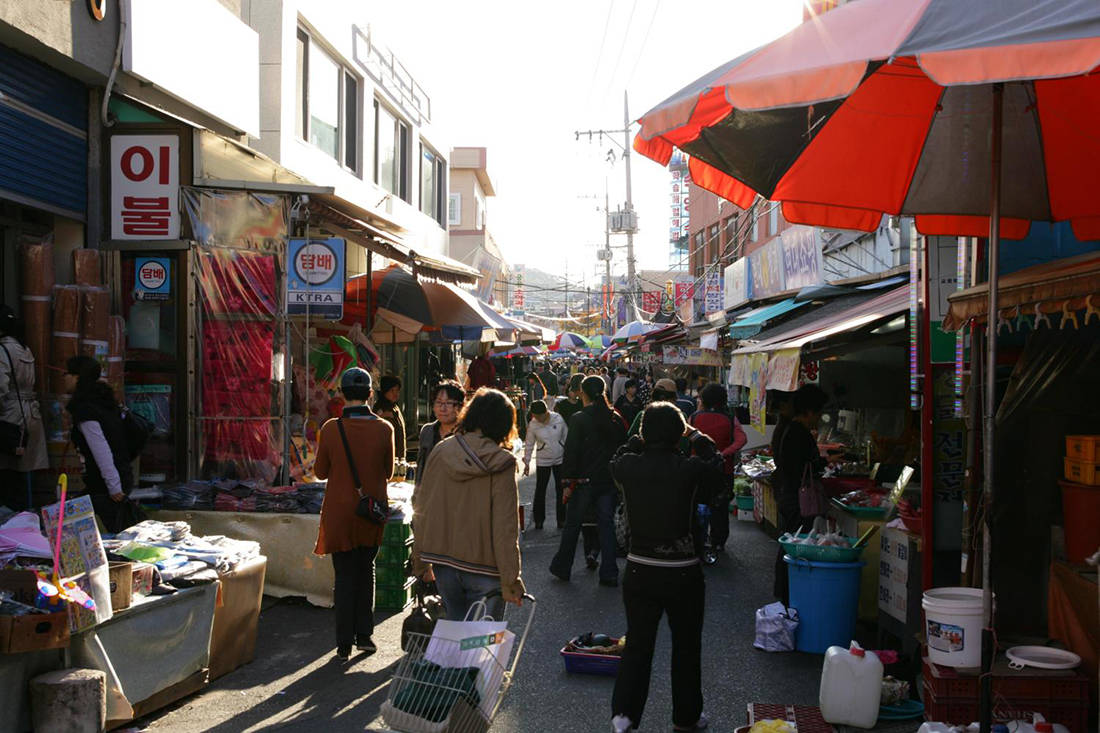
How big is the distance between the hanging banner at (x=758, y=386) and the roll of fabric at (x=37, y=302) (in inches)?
252

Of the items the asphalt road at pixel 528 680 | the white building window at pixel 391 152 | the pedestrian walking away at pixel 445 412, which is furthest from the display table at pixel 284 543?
the white building window at pixel 391 152

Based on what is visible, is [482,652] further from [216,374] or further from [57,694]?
[216,374]

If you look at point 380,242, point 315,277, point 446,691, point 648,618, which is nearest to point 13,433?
point 315,277

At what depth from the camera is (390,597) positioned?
8336 millimetres

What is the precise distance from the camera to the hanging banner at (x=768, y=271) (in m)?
18.9

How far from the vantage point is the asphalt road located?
574 centimetres

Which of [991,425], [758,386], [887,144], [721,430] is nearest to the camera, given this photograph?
[991,425]

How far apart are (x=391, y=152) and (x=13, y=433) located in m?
13.9

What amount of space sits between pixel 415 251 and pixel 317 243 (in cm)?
243

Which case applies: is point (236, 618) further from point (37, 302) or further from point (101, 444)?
point (37, 302)

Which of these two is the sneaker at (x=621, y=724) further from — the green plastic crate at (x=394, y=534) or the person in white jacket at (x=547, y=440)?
the person in white jacket at (x=547, y=440)

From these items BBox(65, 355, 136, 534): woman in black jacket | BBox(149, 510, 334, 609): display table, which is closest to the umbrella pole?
BBox(149, 510, 334, 609): display table

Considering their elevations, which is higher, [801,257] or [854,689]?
[801,257]

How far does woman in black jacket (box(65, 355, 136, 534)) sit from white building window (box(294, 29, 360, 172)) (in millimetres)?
8245
